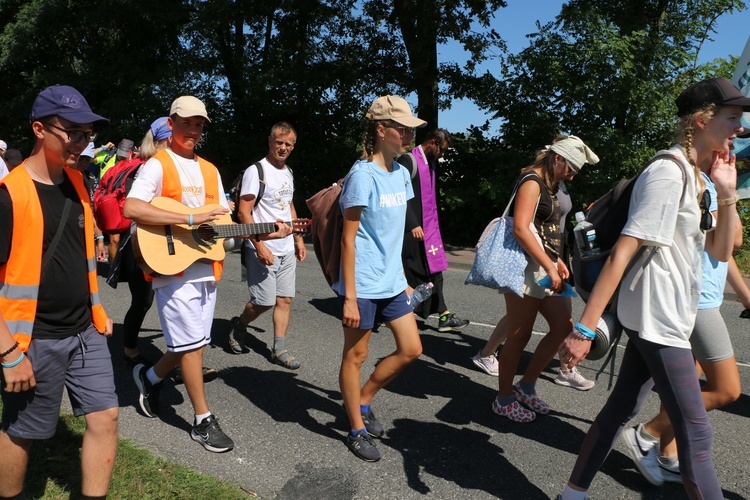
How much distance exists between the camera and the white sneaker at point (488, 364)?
5285 mm

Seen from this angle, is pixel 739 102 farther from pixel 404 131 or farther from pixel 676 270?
pixel 404 131

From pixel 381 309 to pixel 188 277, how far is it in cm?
108

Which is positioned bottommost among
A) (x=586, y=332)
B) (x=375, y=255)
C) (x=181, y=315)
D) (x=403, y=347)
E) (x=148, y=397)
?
(x=148, y=397)

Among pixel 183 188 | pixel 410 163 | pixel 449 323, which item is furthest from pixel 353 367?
pixel 449 323

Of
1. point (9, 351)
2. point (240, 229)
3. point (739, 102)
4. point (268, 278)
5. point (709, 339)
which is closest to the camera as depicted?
point (9, 351)

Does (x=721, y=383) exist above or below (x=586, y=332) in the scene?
below

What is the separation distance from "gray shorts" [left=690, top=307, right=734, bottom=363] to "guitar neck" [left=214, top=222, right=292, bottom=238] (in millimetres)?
2413

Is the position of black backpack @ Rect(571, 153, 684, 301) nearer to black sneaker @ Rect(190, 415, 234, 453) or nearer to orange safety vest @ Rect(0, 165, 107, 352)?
black sneaker @ Rect(190, 415, 234, 453)

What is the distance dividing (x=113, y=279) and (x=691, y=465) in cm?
346

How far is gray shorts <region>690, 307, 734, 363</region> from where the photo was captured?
3.20 metres

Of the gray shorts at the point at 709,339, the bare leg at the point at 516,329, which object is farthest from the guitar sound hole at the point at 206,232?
the gray shorts at the point at 709,339

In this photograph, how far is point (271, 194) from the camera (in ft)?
17.6

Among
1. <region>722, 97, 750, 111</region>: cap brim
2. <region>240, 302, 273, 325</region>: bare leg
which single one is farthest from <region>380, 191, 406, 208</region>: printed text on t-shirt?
<region>240, 302, 273, 325</region>: bare leg

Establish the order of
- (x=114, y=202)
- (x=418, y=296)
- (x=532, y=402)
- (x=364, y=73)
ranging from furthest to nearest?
(x=364, y=73) → (x=114, y=202) → (x=532, y=402) → (x=418, y=296)
